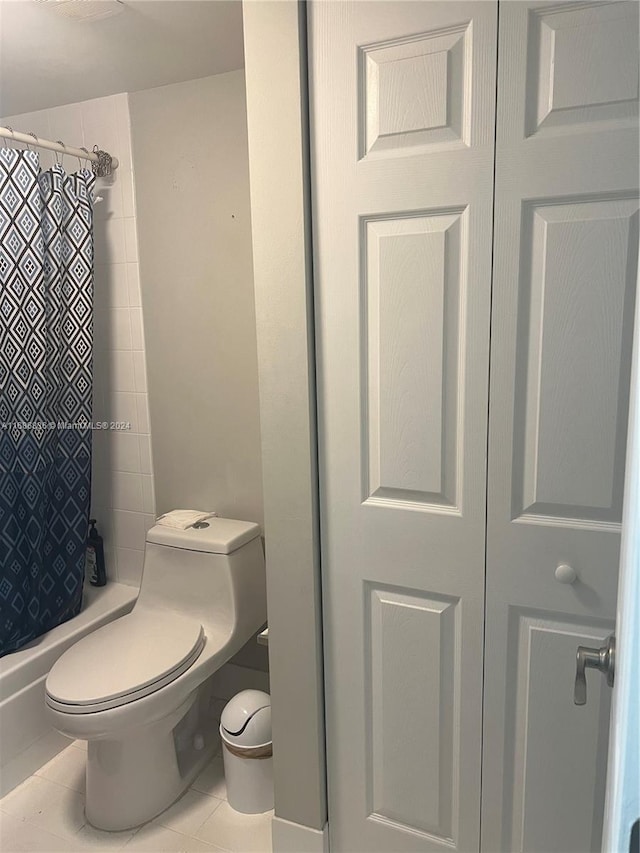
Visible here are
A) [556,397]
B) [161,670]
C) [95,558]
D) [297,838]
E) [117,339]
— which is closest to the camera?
[556,397]

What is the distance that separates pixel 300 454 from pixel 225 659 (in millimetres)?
856

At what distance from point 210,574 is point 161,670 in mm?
357

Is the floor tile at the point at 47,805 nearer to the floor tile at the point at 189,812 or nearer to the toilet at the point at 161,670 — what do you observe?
the toilet at the point at 161,670

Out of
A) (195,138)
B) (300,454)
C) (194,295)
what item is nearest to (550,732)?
(300,454)

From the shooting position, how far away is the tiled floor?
5.75 ft

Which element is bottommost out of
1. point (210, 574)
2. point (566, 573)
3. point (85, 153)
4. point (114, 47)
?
point (210, 574)

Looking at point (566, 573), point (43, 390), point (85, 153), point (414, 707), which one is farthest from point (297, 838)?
point (85, 153)

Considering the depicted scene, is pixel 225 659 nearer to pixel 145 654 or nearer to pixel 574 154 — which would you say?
pixel 145 654

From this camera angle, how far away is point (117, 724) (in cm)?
164

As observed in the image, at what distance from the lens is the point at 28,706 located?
6.54 ft

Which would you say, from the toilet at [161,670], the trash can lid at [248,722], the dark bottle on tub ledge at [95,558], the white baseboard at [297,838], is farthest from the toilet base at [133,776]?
the dark bottle on tub ledge at [95,558]

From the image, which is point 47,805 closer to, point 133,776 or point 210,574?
point 133,776

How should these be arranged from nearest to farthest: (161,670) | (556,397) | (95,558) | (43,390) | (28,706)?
(556,397) < (161,670) < (28,706) < (43,390) < (95,558)

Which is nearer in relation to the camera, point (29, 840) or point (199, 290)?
point (29, 840)
